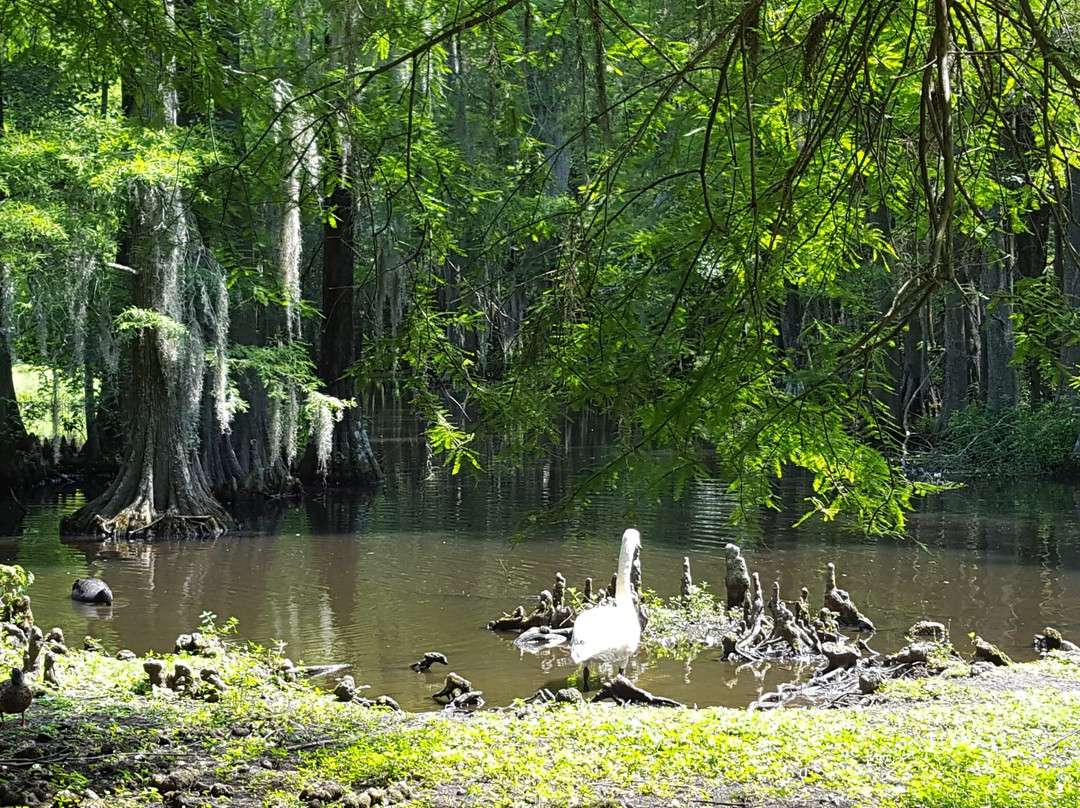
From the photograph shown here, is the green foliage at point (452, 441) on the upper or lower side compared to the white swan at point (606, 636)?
upper

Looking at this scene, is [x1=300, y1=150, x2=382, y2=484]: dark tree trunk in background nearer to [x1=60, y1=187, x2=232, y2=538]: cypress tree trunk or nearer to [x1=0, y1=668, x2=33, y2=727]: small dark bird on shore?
[x1=60, y1=187, x2=232, y2=538]: cypress tree trunk

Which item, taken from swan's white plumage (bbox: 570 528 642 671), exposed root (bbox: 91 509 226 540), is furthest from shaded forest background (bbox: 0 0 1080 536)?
exposed root (bbox: 91 509 226 540)

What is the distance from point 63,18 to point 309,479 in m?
17.4

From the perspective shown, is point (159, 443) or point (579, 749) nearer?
point (579, 749)

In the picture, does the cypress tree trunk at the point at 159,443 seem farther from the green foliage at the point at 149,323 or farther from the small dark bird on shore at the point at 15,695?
the small dark bird on shore at the point at 15,695

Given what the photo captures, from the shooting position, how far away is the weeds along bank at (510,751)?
4.67 metres

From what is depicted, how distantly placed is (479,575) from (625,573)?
4582mm

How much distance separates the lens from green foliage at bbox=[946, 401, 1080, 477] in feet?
72.8

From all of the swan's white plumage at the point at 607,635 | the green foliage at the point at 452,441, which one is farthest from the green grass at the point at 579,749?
the green foliage at the point at 452,441

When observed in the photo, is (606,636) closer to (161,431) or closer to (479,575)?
(479,575)

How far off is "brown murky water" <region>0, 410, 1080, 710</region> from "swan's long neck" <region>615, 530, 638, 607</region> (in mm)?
555

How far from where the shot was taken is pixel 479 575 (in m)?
13.7

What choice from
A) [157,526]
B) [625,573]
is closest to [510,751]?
[625,573]

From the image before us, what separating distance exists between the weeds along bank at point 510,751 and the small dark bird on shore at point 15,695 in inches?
4.0
